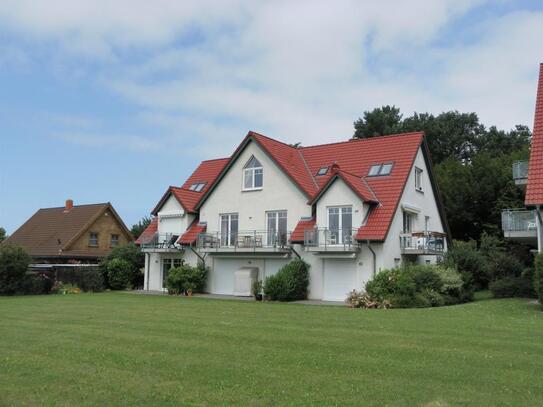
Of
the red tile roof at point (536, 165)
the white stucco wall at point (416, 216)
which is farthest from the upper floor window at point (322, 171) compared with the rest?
the red tile roof at point (536, 165)

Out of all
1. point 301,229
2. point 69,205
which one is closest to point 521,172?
point 301,229

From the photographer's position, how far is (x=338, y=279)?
87.5 ft

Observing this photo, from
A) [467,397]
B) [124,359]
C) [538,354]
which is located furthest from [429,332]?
[124,359]

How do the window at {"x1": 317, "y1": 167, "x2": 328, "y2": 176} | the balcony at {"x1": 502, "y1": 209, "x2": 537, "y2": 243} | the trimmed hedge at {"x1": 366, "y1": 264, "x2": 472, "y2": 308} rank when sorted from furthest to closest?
the window at {"x1": 317, "y1": 167, "x2": 328, "y2": 176}
the balcony at {"x1": 502, "y1": 209, "x2": 537, "y2": 243}
the trimmed hedge at {"x1": 366, "y1": 264, "x2": 472, "y2": 308}

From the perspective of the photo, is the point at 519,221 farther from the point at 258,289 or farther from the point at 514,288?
the point at 258,289

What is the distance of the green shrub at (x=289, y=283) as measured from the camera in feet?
85.1

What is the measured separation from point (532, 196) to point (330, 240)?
8891 mm

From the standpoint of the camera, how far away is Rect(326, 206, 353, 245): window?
26000mm

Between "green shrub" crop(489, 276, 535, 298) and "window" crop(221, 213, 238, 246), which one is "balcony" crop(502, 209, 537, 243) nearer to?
"green shrub" crop(489, 276, 535, 298)

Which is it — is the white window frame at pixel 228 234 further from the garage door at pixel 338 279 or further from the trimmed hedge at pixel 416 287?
the trimmed hedge at pixel 416 287

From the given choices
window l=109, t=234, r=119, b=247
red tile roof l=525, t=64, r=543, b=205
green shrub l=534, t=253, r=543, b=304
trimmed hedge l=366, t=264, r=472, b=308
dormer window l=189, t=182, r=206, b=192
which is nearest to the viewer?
green shrub l=534, t=253, r=543, b=304

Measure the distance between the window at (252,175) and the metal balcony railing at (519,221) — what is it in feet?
40.6

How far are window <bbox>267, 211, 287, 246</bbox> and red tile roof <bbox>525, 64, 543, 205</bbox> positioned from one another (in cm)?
1164

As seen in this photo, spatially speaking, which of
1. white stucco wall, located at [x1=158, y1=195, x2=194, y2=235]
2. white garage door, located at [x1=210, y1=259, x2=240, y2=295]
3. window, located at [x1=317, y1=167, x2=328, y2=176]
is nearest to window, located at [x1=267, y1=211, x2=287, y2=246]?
white garage door, located at [x1=210, y1=259, x2=240, y2=295]
